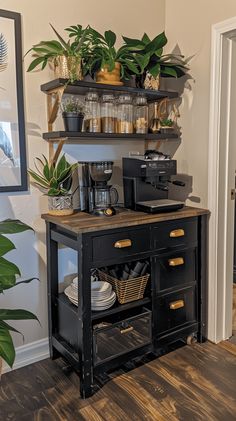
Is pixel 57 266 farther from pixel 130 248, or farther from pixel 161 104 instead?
pixel 161 104

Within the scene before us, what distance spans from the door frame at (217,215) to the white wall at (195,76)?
58 millimetres

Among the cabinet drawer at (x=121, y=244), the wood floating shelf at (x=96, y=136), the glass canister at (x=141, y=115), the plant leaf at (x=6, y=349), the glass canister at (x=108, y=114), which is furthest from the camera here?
the glass canister at (x=141, y=115)

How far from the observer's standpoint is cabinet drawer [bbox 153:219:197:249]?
6.95 feet

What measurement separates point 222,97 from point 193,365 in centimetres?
164

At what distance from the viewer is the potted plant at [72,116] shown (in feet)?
6.62

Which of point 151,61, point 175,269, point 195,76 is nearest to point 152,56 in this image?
point 151,61

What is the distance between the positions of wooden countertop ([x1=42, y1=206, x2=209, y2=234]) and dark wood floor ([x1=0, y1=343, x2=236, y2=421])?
872 mm

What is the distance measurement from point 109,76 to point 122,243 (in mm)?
978

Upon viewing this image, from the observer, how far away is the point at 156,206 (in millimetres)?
2146

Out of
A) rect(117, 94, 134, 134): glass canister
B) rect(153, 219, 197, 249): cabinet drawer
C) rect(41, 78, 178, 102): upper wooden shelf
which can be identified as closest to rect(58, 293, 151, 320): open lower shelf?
rect(153, 219, 197, 249): cabinet drawer

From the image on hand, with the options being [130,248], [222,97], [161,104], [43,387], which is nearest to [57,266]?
[130,248]

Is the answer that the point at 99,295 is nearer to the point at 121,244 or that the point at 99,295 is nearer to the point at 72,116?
the point at 121,244

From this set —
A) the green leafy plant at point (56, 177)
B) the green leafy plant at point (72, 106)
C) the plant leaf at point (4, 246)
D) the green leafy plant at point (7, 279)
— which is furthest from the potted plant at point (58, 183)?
the plant leaf at point (4, 246)

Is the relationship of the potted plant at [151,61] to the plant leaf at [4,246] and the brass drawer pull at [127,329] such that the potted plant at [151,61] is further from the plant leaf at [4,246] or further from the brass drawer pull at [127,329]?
the brass drawer pull at [127,329]
